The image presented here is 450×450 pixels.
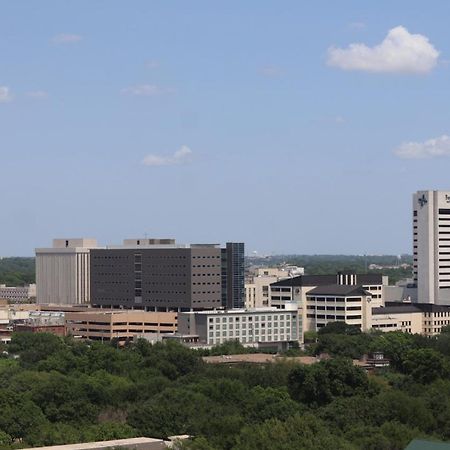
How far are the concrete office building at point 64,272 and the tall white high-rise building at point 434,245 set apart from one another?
46.9m

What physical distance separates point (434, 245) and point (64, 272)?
5561 centimetres

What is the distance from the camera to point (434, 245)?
14600 centimetres

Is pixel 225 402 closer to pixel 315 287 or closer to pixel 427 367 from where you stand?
pixel 427 367

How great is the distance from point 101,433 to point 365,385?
19.6m

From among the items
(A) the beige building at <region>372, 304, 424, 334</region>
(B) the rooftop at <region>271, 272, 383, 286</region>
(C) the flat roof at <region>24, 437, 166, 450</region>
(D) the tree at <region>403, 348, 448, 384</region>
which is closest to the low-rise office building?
(A) the beige building at <region>372, 304, 424, 334</region>

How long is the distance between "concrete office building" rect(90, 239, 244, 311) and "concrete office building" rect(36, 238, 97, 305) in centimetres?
1441

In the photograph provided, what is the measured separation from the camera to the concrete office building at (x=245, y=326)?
432ft

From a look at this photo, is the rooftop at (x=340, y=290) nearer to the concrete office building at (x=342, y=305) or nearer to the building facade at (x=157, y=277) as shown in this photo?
the concrete office building at (x=342, y=305)

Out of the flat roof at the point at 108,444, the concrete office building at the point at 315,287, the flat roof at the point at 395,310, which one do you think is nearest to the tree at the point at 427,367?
the flat roof at the point at 108,444

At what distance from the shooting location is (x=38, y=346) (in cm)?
11225

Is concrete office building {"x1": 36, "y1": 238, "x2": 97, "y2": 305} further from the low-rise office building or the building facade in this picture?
the low-rise office building

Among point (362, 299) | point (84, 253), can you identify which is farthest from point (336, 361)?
point (84, 253)

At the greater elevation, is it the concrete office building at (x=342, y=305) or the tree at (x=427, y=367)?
the concrete office building at (x=342, y=305)

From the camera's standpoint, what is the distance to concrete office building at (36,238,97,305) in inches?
6905
